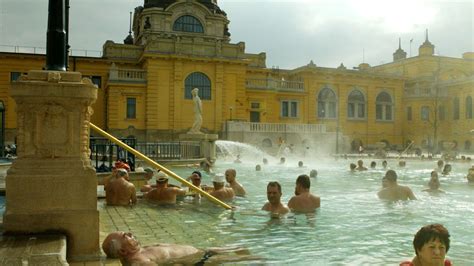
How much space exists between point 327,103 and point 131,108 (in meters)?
23.8

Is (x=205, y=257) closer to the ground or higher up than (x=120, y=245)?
closer to the ground

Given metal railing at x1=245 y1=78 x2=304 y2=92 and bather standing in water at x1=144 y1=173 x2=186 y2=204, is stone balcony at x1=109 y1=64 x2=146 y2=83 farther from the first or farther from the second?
bather standing in water at x1=144 y1=173 x2=186 y2=204

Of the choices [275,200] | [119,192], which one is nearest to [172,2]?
[119,192]

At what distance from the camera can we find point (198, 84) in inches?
1772

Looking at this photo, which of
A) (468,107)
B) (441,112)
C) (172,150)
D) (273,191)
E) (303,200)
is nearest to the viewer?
(273,191)

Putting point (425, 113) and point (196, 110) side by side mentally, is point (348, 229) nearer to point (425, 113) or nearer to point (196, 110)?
point (196, 110)

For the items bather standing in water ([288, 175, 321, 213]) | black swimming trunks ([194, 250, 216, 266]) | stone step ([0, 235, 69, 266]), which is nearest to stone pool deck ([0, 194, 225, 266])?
stone step ([0, 235, 69, 266])

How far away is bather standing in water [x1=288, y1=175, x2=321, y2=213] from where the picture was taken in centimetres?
980

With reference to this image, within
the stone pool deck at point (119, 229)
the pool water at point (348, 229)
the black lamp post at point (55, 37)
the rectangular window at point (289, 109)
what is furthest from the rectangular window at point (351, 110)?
the black lamp post at point (55, 37)

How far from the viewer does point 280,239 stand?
7176 millimetres

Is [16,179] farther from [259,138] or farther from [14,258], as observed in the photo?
[259,138]

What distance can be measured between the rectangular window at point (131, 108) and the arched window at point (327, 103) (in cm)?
2227

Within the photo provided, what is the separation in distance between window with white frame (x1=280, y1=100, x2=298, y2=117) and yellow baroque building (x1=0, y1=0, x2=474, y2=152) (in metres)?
0.11

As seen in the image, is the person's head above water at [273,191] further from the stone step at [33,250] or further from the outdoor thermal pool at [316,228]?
the stone step at [33,250]
